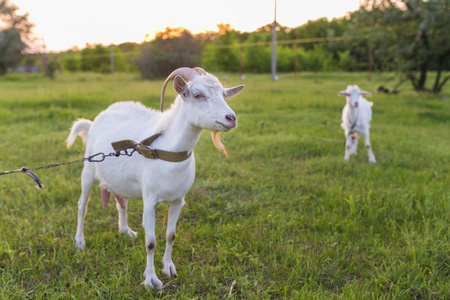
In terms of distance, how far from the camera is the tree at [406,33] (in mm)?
11883

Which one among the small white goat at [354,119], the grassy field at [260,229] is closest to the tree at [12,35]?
A: the grassy field at [260,229]

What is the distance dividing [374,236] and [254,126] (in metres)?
5.08

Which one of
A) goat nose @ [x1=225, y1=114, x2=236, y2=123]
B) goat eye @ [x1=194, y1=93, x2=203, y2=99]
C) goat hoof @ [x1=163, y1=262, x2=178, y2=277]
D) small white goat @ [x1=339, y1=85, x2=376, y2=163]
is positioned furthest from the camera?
small white goat @ [x1=339, y1=85, x2=376, y2=163]

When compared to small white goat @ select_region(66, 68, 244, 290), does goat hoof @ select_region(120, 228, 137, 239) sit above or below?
below

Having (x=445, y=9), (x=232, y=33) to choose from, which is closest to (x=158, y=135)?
(x=445, y=9)

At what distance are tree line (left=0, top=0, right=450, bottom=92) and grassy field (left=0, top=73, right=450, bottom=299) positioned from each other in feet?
24.7

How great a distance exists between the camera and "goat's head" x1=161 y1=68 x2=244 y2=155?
2.39 m

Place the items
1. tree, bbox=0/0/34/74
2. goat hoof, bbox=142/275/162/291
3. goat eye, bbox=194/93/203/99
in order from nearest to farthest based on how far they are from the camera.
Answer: goat eye, bbox=194/93/203/99 < goat hoof, bbox=142/275/162/291 < tree, bbox=0/0/34/74

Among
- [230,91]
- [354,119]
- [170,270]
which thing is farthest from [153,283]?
[354,119]

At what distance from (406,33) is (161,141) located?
13.1m

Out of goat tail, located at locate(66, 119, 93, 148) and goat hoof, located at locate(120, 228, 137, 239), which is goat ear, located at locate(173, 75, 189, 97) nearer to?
goat tail, located at locate(66, 119, 93, 148)

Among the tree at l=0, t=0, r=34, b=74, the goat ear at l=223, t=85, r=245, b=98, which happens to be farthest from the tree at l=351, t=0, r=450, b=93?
the tree at l=0, t=0, r=34, b=74

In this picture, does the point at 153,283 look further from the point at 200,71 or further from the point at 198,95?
the point at 200,71

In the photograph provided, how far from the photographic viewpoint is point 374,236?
3.50 meters
